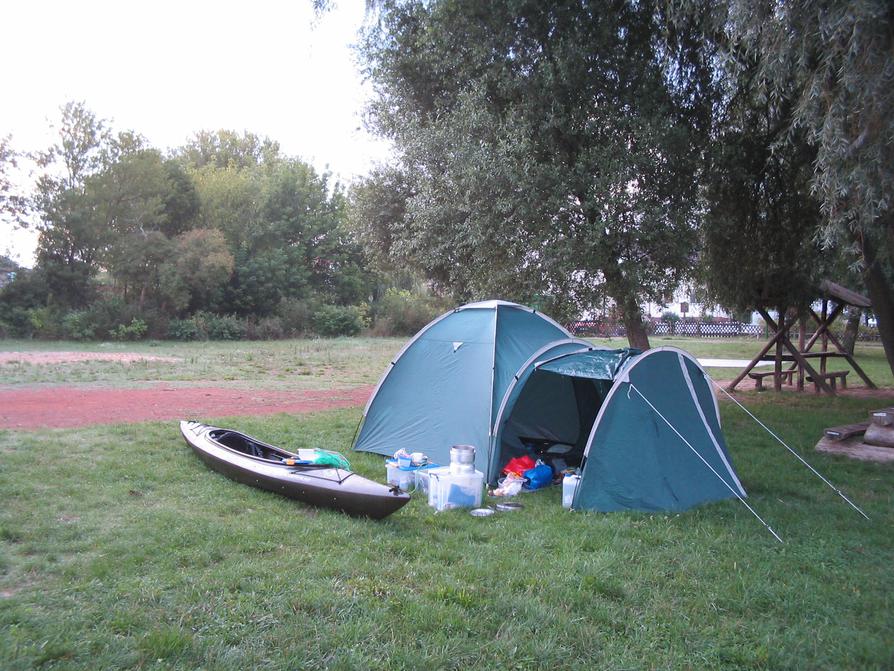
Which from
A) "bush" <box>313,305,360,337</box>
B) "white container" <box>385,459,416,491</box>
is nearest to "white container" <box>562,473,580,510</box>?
"white container" <box>385,459,416,491</box>

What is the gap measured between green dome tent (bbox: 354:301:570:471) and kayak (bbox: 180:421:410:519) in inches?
63.8

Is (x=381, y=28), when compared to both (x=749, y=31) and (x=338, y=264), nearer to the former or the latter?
(x=749, y=31)

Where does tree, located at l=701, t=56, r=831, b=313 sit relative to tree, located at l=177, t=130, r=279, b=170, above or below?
below

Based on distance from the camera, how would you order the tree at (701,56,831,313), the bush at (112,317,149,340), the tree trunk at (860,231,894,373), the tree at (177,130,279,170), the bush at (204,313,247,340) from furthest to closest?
the tree at (177,130,279,170) → the bush at (204,313,247,340) → the bush at (112,317,149,340) → the tree trunk at (860,231,894,373) → the tree at (701,56,831,313)

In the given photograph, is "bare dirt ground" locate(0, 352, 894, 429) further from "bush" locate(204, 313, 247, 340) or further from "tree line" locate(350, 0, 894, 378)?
"bush" locate(204, 313, 247, 340)

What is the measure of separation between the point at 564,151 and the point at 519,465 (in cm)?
519

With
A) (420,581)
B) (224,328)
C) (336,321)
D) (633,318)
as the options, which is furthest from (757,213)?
(336,321)

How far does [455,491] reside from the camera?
6176 mm

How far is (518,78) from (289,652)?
8.61 meters

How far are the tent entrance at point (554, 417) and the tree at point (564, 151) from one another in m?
2.07

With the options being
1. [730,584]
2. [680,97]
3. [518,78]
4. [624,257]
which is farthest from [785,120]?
[730,584]

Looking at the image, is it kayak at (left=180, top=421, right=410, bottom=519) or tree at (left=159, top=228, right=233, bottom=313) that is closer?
kayak at (left=180, top=421, right=410, bottom=519)

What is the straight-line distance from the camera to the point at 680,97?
34.2ft

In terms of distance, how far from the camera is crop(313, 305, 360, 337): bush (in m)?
36.6
